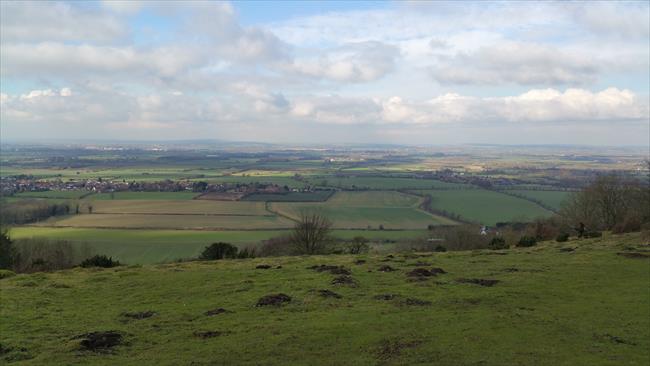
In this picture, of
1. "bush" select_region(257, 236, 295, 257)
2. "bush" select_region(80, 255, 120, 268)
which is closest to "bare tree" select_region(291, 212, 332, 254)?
"bush" select_region(257, 236, 295, 257)

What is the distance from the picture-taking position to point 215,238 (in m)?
65.4

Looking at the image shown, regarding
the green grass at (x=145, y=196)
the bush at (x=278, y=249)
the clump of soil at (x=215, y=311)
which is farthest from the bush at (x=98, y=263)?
the green grass at (x=145, y=196)

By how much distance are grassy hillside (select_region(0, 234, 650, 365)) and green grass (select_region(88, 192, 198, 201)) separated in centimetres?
8189

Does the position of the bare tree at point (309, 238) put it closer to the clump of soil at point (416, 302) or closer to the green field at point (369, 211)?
the green field at point (369, 211)

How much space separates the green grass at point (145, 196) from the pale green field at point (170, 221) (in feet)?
68.8

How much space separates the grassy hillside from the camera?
40.2ft

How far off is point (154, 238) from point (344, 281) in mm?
49948

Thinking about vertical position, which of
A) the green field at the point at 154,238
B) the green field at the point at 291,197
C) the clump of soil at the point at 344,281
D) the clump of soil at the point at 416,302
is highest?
the clump of soil at the point at 416,302

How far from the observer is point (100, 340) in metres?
13.7

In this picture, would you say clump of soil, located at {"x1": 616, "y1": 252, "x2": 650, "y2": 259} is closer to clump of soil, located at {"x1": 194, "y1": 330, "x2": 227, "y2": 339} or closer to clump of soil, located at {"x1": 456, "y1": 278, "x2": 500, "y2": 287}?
clump of soil, located at {"x1": 456, "y1": 278, "x2": 500, "y2": 287}

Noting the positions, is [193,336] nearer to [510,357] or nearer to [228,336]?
[228,336]

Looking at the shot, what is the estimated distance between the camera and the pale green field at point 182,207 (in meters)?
87.6

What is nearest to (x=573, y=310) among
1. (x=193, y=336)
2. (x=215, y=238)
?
(x=193, y=336)

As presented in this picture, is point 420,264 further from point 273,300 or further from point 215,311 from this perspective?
point 215,311
